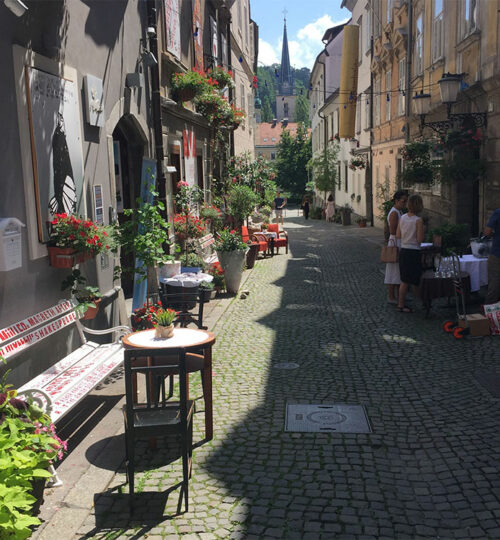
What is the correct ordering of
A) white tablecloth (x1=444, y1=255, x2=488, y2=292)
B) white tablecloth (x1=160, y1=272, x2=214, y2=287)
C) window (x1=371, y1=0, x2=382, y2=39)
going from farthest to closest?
window (x1=371, y1=0, x2=382, y2=39) < white tablecloth (x1=160, y1=272, x2=214, y2=287) < white tablecloth (x1=444, y1=255, x2=488, y2=292)

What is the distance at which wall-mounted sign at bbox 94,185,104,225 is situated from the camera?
25.2 ft

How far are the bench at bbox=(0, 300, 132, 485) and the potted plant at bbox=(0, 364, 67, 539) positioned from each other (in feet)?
1.44

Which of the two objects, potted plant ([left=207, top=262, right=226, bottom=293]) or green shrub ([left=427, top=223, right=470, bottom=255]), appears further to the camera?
potted plant ([left=207, top=262, right=226, bottom=293])

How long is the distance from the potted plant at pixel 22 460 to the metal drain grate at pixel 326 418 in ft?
7.12

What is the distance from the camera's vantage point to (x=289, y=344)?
814cm

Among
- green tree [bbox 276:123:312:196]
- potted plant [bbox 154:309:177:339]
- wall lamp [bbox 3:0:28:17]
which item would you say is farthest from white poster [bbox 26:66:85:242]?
green tree [bbox 276:123:312:196]

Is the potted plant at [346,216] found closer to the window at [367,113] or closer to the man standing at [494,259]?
the window at [367,113]

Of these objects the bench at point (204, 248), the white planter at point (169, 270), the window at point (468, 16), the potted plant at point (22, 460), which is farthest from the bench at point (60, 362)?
the window at point (468, 16)

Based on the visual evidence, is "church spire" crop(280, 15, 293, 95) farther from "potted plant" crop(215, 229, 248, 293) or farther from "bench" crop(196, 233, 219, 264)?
"potted plant" crop(215, 229, 248, 293)

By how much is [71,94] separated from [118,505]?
463cm

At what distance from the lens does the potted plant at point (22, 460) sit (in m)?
3.14

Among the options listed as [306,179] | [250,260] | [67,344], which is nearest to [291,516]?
[67,344]

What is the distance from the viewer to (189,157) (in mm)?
13523

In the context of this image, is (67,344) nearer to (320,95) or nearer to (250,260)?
(250,260)
